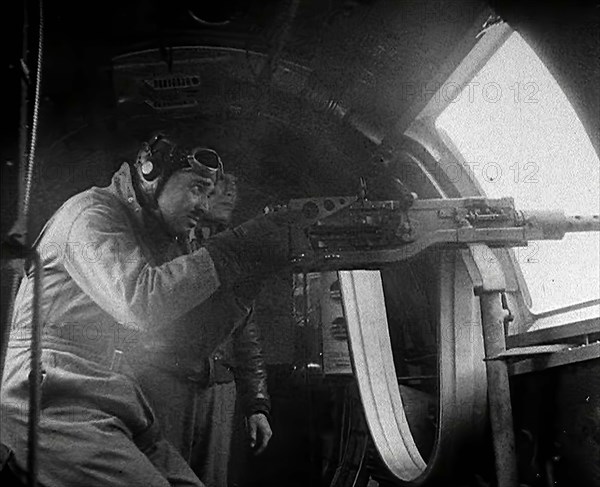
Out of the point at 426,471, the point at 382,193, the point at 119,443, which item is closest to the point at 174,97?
the point at 382,193

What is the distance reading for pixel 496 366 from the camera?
6.11 ft

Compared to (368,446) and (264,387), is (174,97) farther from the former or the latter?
(368,446)

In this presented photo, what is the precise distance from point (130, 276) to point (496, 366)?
3.30 ft

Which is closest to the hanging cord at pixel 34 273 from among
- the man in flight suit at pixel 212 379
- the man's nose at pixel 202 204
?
the man in flight suit at pixel 212 379

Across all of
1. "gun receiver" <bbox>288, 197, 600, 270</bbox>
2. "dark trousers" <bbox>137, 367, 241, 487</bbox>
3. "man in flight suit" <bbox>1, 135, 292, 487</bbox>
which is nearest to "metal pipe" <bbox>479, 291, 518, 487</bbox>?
"gun receiver" <bbox>288, 197, 600, 270</bbox>

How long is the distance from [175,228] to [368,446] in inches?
38.2

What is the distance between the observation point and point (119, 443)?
181 centimetres

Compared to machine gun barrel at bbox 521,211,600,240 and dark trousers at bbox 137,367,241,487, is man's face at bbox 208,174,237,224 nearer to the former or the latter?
dark trousers at bbox 137,367,241,487

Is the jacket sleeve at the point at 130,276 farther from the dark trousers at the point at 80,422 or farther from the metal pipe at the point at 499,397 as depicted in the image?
the metal pipe at the point at 499,397

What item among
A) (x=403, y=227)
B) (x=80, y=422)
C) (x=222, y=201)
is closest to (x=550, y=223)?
(x=403, y=227)

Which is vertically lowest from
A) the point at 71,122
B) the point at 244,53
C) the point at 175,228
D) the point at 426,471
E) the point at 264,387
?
the point at 426,471

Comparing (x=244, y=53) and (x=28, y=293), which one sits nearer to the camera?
(x=28, y=293)

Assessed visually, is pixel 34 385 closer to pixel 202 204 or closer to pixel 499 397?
pixel 202 204

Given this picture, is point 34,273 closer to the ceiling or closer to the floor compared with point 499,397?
closer to the ceiling
